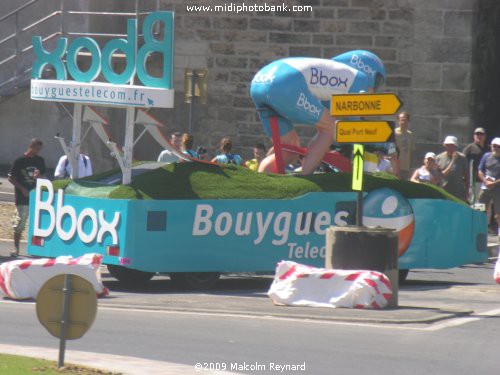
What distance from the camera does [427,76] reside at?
24.4 meters

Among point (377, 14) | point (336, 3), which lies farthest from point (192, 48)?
point (377, 14)

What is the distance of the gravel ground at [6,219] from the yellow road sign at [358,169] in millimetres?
8274

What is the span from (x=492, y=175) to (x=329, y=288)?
753cm

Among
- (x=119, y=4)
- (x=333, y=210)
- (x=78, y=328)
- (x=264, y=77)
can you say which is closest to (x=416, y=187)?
(x=333, y=210)

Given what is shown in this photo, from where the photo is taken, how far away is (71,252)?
1574 centimetres

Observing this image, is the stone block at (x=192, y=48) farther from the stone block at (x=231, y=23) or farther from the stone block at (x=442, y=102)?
the stone block at (x=442, y=102)

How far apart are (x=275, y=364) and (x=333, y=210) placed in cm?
611

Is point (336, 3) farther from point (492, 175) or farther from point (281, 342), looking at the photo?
point (281, 342)

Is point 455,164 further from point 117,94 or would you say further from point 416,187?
point 117,94

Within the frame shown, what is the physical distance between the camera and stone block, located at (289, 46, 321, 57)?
977 inches

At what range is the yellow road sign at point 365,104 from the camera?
1409 centimetres

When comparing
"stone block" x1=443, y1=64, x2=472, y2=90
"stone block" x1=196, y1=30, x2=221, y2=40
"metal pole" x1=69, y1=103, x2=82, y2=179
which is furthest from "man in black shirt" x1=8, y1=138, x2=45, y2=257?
"stone block" x1=443, y1=64, x2=472, y2=90

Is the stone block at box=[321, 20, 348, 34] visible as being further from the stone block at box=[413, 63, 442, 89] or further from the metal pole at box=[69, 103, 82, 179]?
the metal pole at box=[69, 103, 82, 179]

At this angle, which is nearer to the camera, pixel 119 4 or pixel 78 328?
pixel 78 328
